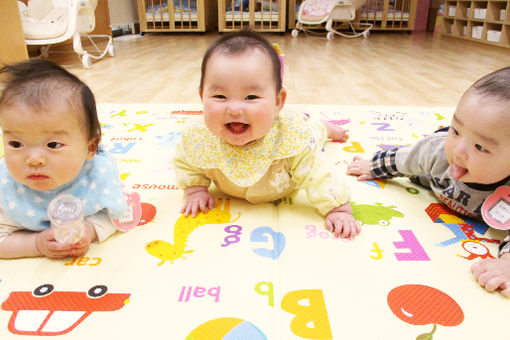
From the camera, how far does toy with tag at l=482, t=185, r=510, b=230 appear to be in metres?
0.74

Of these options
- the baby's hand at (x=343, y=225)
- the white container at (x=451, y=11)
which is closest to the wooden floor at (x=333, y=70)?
the white container at (x=451, y=11)

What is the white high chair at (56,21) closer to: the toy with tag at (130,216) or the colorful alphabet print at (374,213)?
the toy with tag at (130,216)

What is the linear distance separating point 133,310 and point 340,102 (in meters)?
1.47

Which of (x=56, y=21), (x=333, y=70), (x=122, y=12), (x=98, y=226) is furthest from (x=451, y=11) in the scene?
(x=98, y=226)

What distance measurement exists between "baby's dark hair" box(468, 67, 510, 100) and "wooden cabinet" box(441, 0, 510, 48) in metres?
3.86

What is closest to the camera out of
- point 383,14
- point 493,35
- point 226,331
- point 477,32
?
point 226,331

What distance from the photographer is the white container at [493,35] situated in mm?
3986

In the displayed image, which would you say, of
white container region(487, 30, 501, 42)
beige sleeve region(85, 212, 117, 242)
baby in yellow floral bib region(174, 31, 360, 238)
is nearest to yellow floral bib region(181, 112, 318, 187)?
baby in yellow floral bib region(174, 31, 360, 238)

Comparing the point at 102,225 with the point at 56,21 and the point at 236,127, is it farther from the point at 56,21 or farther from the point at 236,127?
the point at 56,21

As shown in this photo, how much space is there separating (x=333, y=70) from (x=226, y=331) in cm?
243

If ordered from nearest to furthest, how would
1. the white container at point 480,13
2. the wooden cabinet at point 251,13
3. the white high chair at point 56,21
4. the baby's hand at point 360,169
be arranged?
the baby's hand at point 360,169 → the white high chair at point 56,21 → the white container at point 480,13 → the wooden cabinet at point 251,13

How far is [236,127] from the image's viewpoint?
78 centimetres

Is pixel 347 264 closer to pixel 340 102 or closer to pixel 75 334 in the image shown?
pixel 75 334

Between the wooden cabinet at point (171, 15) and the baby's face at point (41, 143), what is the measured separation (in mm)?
4627
